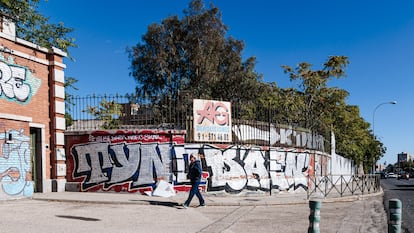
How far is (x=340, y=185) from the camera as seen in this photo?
20094mm

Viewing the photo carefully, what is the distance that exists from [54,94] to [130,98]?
2899 millimetres

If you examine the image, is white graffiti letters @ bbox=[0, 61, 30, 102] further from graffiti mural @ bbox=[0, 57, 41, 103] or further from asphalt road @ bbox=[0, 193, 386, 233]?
asphalt road @ bbox=[0, 193, 386, 233]

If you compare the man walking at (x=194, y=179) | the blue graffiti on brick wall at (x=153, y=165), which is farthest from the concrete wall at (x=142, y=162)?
the man walking at (x=194, y=179)

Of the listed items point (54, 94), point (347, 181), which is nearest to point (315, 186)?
point (347, 181)

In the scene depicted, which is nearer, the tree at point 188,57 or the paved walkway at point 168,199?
the paved walkway at point 168,199

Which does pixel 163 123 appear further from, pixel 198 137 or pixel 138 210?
pixel 138 210

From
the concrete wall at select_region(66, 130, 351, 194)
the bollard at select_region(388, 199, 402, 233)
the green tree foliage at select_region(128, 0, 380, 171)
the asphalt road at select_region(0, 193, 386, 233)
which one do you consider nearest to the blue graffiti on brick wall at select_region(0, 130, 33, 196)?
the asphalt road at select_region(0, 193, 386, 233)

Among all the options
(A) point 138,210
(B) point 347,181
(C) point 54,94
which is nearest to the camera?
(A) point 138,210

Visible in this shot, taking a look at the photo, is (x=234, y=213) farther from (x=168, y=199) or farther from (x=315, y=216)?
(x=315, y=216)

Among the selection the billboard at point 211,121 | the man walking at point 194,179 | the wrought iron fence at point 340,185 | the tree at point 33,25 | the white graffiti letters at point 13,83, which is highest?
the tree at point 33,25

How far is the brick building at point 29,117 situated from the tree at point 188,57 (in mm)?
23563

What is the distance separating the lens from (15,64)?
14812 millimetres

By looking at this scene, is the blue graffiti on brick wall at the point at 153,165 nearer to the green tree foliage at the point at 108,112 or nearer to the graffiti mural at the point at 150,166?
the graffiti mural at the point at 150,166

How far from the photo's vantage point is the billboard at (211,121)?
17.6 metres
